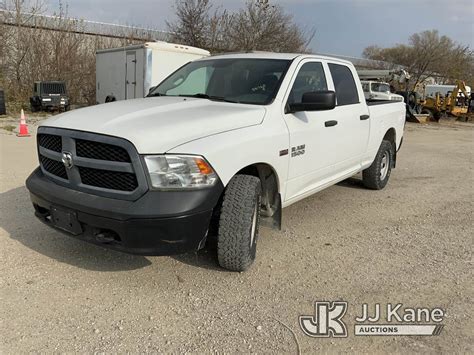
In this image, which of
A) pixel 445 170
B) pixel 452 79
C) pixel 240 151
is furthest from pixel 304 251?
pixel 452 79

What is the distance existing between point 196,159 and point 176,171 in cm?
17

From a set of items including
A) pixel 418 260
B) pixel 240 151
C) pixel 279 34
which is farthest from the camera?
pixel 279 34

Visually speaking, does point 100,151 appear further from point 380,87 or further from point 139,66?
point 380,87

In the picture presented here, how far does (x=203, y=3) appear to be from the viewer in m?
23.7

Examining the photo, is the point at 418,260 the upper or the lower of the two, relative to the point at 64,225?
lower

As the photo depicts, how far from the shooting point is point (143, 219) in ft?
9.52

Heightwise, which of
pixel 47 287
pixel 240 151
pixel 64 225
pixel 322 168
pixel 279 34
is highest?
pixel 279 34

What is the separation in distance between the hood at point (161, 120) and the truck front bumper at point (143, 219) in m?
0.38

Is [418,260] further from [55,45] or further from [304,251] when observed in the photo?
[55,45]

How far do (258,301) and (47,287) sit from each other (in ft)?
5.34

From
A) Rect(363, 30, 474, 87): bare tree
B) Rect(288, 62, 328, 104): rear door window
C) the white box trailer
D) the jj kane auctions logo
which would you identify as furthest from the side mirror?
Rect(363, 30, 474, 87): bare tree

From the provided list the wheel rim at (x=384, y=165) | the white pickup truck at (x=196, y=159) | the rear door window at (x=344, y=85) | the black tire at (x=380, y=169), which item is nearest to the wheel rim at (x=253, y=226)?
the white pickup truck at (x=196, y=159)

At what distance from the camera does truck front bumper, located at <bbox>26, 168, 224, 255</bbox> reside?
9.56 ft

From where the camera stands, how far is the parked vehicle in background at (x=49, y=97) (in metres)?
18.4
